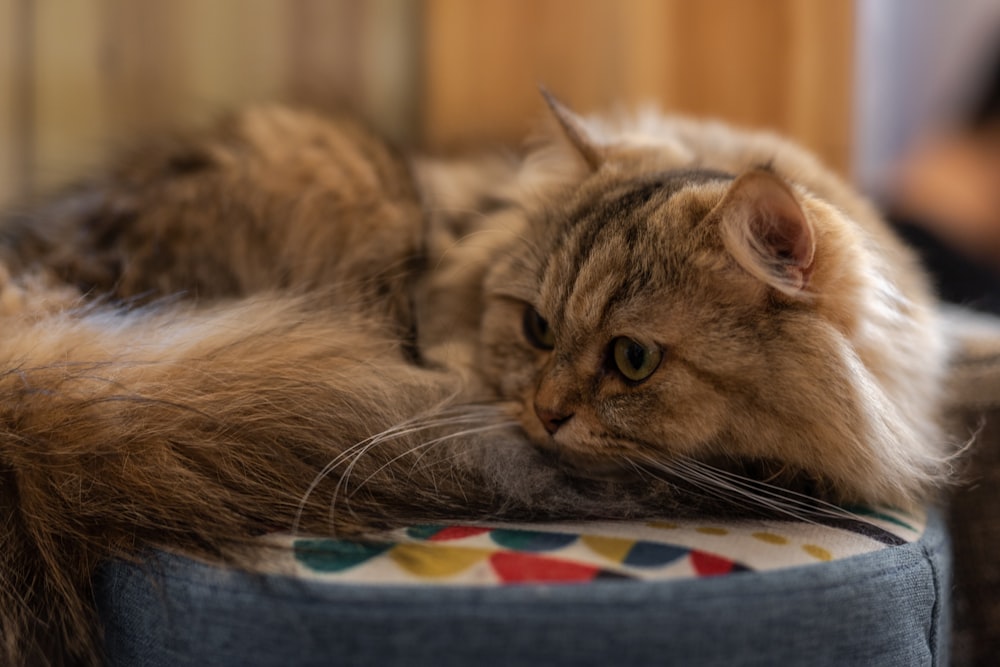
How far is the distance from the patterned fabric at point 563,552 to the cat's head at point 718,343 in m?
0.10

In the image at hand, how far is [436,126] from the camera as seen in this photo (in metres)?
2.20

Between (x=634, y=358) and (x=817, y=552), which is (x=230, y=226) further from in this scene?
(x=817, y=552)

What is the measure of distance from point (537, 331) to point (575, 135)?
333mm

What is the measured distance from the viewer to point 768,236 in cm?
94

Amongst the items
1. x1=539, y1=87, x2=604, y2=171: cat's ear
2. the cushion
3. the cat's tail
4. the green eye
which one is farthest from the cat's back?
the cushion

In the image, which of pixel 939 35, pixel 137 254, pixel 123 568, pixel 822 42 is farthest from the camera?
pixel 939 35

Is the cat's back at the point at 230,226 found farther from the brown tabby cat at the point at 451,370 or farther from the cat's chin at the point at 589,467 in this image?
the cat's chin at the point at 589,467

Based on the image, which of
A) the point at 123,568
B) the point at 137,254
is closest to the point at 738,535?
the point at 123,568

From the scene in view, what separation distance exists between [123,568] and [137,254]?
2.02 feet

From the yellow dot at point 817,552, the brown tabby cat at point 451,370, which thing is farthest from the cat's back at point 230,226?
the yellow dot at point 817,552

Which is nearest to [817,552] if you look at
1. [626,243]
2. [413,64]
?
[626,243]

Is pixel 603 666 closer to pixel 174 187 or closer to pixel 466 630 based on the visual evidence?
pixel 466 630

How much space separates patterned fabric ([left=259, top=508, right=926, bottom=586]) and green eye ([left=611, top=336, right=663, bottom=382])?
184 millimetres

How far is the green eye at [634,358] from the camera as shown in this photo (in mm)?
981
